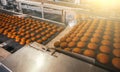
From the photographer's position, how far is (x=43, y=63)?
0.91 m

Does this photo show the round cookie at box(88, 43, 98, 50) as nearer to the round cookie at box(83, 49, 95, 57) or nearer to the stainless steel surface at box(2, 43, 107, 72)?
the round cookie at box(83, 49, 95, 57)

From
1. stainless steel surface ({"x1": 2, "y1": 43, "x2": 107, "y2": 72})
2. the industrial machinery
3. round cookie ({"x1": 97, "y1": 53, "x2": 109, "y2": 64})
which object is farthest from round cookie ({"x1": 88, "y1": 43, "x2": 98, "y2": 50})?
stainless steel surface ({"x1": 2, "y1": 43, "x2": 107, "y2": 72})

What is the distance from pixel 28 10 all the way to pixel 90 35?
366cm

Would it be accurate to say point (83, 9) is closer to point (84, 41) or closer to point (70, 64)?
point (84, 41)

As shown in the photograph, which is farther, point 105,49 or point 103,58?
point 105,49

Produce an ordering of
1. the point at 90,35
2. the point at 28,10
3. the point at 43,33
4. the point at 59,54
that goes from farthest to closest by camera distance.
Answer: the point at 28,10
the point at 43,33
the point at 90,35
the point at 59,54

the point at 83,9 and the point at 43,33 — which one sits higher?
the point at 83,9

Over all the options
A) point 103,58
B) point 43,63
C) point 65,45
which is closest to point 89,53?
point 103,58

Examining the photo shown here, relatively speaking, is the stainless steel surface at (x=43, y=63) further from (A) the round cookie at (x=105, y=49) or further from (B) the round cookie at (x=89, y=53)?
(A) the round cookie at (x=105, y=49)

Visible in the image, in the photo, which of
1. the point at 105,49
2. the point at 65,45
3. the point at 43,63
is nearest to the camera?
the point at 43,63

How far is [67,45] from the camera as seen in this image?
4.53ft

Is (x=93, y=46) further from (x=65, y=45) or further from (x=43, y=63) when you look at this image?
(x=43, y=63)

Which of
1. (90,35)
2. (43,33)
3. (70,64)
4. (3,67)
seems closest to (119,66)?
(70,64)

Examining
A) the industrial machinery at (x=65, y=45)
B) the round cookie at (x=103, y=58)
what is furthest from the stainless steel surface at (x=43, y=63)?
the round cookie at (x=103, y=58)
